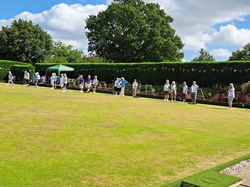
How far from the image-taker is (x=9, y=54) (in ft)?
187

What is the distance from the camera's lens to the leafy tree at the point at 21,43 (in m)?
56.2

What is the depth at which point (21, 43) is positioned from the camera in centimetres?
5647

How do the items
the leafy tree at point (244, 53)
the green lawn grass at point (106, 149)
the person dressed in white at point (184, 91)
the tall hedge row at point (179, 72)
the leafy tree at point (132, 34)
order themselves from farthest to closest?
1. the leafy tree at point (244, 53)
2. the leafy tree at point (132, 34)
3. the tall hedge row at point (179, 72)
4. the person dressed in white at point (184, 91)
5. the green lawn grass at point (106, 149)

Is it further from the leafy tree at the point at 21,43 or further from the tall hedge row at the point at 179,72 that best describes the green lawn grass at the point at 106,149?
the leafy tree at the point at 21,43

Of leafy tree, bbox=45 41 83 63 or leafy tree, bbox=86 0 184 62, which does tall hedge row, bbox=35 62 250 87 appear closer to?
leafy tree, bbox=86 0 184 62

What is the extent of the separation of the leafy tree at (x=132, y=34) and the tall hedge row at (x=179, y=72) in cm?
1496

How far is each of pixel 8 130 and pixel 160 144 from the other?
379cm

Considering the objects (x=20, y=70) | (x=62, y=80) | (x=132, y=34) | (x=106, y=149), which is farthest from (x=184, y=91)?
(x=132, y=34)

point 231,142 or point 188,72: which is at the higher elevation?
point 188,72

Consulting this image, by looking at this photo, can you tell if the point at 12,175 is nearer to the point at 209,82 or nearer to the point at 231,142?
the point at 231,142

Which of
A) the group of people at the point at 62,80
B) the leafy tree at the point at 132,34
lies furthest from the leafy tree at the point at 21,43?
the group of people at the point at 62,80

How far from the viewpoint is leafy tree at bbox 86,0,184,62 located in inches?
2034

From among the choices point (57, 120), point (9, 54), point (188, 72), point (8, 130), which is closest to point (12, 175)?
point (8, 130)

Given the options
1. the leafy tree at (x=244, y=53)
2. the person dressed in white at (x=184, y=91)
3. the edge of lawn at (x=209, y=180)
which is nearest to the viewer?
the edge of lawn at (x=209, y=180)
